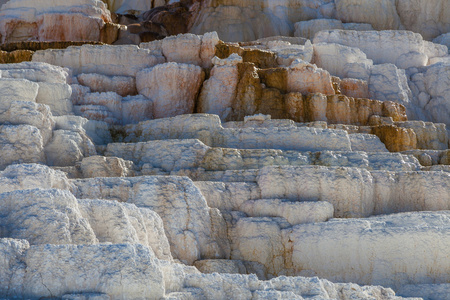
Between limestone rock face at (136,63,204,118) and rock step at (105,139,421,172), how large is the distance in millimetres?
4124

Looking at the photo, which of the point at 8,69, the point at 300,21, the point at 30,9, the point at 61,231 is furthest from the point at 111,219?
the point at 300,21

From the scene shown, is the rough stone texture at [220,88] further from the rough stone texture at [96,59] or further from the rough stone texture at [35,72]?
the rough stone texture at [35,72]

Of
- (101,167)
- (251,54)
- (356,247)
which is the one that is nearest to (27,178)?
(101,167)

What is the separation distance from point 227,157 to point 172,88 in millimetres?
5251

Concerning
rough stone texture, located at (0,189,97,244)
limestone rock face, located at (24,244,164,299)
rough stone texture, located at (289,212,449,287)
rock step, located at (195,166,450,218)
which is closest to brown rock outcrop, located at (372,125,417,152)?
rock step, located at (195,166,450,218)

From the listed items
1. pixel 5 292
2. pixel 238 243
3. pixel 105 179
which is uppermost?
pixel 5 292

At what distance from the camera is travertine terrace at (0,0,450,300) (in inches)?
319

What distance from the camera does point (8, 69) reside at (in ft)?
54.7

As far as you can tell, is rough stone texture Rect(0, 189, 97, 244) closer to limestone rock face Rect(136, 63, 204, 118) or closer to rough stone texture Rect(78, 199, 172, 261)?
rough stone texture Rect(78, 199, 172, 261)

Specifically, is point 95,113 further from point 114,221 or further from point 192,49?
point 114,221

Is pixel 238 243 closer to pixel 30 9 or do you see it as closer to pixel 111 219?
pixel 111 219

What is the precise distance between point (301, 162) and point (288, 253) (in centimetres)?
298

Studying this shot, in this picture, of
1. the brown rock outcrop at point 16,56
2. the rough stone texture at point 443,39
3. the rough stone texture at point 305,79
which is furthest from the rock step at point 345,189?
the rough stone texture at point 443,39

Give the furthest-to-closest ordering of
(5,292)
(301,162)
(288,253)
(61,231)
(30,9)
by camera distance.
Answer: (30,9) → (301,162) → (288,253) → (61,231) → (5,292)
